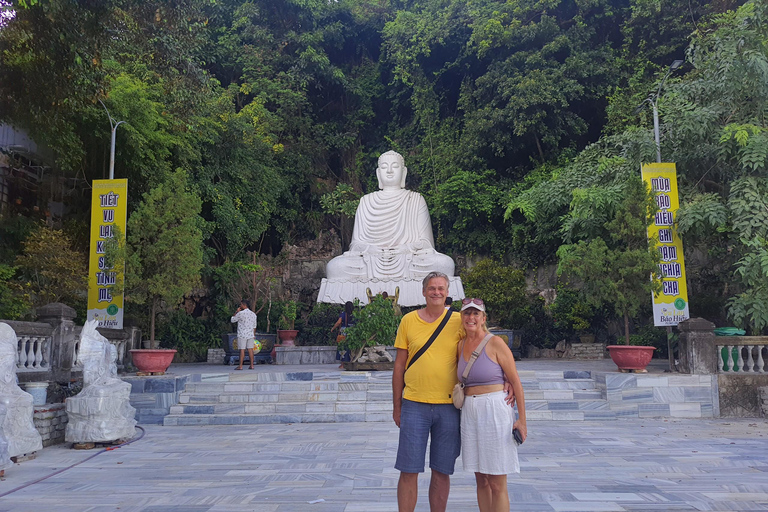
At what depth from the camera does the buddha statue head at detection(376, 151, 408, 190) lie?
674 inches

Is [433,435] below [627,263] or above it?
below

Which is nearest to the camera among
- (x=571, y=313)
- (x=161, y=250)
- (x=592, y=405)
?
(x=592, y=405)

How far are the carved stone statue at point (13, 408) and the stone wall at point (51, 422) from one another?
0.59m

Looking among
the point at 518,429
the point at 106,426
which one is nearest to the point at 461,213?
the point at 106,426

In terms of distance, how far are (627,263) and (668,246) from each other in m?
0.85

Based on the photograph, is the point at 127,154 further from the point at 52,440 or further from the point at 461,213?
the point at 461,213

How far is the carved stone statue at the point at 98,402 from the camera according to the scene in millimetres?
6023

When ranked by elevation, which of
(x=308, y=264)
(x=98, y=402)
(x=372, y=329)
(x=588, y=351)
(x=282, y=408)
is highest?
(x=308, y=264)

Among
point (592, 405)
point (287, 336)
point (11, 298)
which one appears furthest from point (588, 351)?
point (11, 298)

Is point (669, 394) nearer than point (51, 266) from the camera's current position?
Yes

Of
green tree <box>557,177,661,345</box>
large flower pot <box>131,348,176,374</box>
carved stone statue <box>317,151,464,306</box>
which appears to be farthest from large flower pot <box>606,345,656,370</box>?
large flower pot <box>131,348,176,374</box>

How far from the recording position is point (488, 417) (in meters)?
3.04

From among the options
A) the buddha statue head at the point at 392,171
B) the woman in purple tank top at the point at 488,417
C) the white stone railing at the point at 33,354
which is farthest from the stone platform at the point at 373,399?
the buddha statue head at the point at 392,171

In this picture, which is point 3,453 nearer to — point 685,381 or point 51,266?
point 51,266
